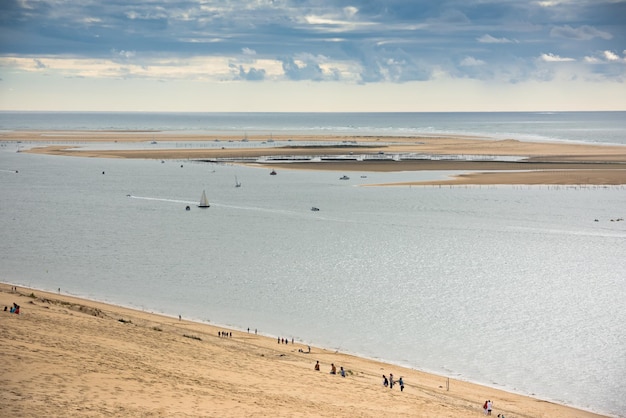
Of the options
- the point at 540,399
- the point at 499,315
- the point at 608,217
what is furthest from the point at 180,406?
the point at 608,217

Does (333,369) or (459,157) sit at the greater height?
(459,157)

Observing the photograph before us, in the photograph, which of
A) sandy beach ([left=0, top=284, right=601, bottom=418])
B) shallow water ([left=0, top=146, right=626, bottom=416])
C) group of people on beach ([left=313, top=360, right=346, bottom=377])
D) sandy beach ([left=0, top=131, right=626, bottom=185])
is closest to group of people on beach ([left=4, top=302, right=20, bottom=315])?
sandy beach ([left=0, top=284, right=601, bottom=418])

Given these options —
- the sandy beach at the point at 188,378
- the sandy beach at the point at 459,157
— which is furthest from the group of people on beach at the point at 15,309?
the sandy beach at the point at 459,157

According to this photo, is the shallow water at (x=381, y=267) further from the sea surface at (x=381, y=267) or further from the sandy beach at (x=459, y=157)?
the sandy beach at (x=459, y=157)

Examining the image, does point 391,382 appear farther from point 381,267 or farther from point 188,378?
point 381,267

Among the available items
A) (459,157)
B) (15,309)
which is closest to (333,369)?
(15,309)
